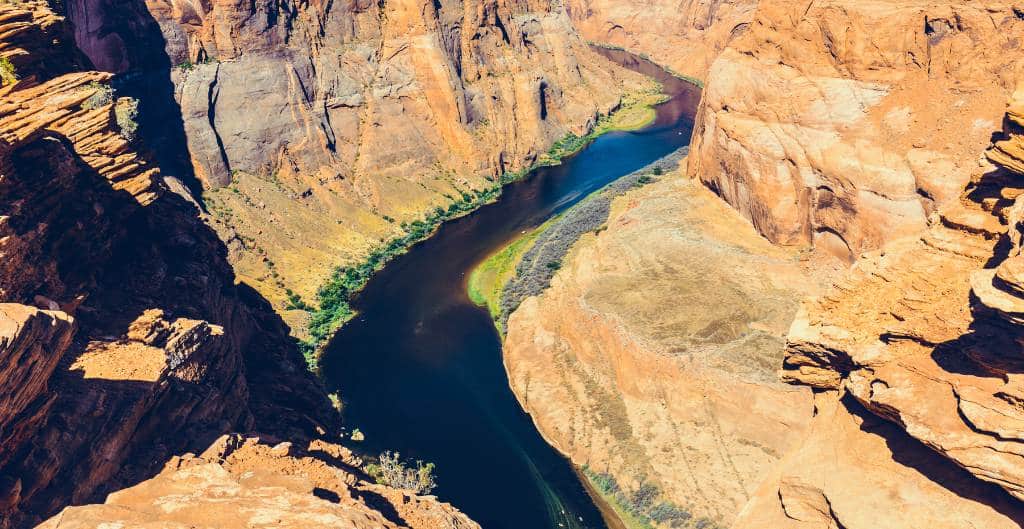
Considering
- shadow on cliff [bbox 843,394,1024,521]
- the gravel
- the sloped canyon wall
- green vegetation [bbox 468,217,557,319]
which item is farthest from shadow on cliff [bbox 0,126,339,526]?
green vegetation [bbox 468,217,557,319]

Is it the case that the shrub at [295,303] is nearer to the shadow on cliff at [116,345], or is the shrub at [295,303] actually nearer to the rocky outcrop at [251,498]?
the shadow on cliff at [116,345]

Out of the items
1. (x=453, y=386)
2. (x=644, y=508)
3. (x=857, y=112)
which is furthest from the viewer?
(x=453, y=386)

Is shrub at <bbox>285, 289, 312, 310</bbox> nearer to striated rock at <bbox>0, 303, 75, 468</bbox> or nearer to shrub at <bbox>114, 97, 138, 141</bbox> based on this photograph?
shrub at <bbox>114, 97, 138, 141</bbox>

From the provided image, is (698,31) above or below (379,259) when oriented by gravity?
above

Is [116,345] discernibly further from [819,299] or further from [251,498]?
[819,299]

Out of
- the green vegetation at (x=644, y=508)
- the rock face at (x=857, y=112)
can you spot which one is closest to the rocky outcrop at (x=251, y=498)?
the green vegetation at (x=644, y=508)

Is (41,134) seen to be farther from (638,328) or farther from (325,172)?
(325,172)

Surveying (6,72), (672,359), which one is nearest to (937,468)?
(672,359)
